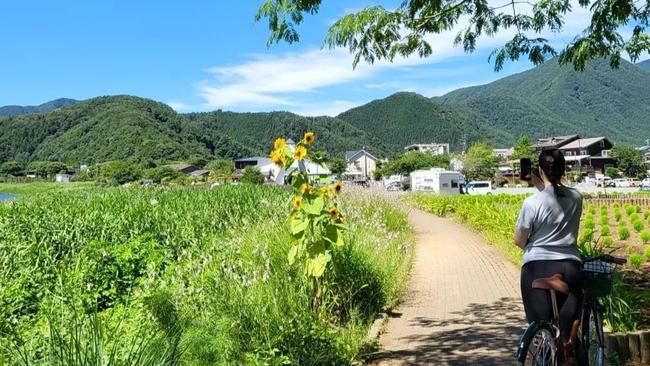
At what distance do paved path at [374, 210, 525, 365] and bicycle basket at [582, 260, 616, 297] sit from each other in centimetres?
150

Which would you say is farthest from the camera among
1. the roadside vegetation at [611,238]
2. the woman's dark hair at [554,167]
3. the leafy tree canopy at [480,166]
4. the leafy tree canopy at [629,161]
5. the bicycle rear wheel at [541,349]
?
the leafy tree canopy at [480,166]

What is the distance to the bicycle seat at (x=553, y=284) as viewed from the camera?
3.68 metres

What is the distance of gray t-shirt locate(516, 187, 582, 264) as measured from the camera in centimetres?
389

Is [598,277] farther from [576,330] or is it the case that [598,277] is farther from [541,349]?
[541,349]

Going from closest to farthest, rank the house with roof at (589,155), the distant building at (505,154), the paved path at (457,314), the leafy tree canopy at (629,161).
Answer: the paved path at (457,314) → the leafy tree canopy at (629,161) → the house with roof at (589,155) → the distant building at (505,154)

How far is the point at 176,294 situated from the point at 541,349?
3.15m

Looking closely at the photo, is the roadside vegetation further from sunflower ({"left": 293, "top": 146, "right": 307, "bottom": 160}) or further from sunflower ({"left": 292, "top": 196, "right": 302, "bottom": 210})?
sunflower ({"left": 293, "top": 146, "right": 307, "bottom": 160})

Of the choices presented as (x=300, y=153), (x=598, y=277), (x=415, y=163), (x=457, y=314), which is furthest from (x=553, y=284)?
(x=415, y=163)

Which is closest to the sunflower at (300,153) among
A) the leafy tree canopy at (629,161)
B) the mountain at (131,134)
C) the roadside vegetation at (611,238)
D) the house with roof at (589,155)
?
the roadside vegetation at (611,238)

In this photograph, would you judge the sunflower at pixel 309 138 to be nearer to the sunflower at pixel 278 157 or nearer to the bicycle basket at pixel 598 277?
the sunflower at pixel 278 157

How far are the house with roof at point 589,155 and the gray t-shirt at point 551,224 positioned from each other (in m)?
86.8

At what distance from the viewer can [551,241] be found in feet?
12.8

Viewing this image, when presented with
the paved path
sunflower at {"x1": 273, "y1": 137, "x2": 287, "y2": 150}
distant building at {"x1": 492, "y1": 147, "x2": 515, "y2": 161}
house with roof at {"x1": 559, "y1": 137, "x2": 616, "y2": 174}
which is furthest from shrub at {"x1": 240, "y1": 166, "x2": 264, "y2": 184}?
distant building at {"x1": 492, "y1": 147, "x2": 515, "y2": 161}

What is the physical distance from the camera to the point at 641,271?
9617 mm
